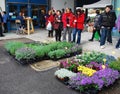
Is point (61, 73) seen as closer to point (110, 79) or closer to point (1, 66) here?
point (110, 79)

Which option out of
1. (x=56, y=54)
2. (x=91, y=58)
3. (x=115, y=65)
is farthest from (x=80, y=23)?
(x=115, y=65)

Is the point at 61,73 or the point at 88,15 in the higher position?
the point at 88,15

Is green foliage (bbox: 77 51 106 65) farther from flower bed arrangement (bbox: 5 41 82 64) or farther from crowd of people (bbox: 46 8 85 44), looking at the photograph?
crowd of people (bbox: 46 8 85 44)

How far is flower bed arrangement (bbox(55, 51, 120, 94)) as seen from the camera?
16.7ft

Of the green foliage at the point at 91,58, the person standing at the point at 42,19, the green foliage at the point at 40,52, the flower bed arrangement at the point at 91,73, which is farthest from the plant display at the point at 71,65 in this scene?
the person standing at the point at 42,19

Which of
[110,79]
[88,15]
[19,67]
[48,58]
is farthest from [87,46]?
[88,15]

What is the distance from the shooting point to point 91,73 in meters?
5.68

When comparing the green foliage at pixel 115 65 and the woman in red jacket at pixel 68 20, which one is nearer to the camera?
the green foliage at pixel 115 65

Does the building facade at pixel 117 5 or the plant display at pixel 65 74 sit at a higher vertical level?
the building facade at pixel 117 5

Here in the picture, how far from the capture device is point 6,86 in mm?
5566

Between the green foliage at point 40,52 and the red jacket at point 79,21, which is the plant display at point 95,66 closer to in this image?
the green foliage at point 40,52

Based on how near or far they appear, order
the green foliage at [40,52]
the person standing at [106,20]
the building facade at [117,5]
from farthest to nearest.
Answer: the building facade at [117,5], the person standing at [106,20], the green foliage at [40,52]

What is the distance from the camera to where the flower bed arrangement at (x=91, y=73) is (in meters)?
5.08

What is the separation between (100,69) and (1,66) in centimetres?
350
